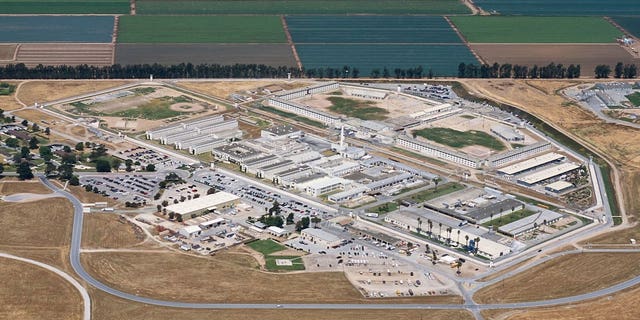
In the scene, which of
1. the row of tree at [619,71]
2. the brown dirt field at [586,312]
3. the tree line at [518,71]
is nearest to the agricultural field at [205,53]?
the tree line at [518,71]

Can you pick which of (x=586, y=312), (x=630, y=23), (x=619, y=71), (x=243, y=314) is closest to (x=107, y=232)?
(x=243, y=314)

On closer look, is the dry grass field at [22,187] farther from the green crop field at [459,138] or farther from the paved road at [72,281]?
the green crop field at [459,138]

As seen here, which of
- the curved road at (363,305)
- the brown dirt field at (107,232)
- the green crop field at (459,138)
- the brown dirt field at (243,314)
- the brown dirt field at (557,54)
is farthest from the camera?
the brown dirt field at (557,54)

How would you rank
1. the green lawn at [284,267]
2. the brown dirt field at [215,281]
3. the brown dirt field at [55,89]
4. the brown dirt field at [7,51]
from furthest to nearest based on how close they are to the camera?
1. the brown dirt field at [7,51]
2. the brown dirt field at [55,89]
3. the green lawn at [284,267]
4. the brown dirt field at [215,281]

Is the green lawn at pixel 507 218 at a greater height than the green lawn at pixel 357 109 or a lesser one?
lesser

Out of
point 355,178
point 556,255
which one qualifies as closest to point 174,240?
point 355,178

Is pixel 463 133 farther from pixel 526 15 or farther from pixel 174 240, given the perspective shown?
pixel 526 15

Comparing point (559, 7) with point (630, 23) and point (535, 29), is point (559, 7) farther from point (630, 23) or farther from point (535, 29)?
point (535, 29)
